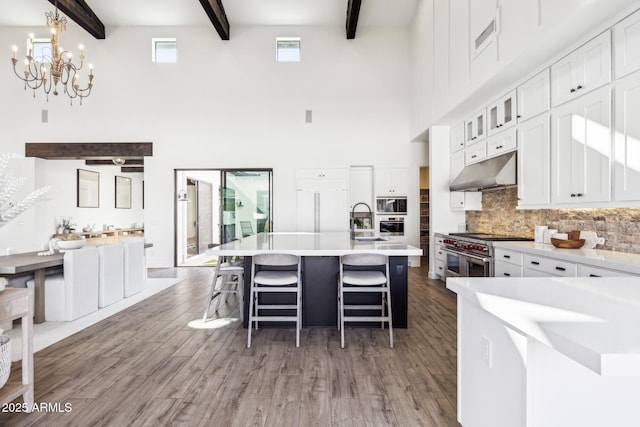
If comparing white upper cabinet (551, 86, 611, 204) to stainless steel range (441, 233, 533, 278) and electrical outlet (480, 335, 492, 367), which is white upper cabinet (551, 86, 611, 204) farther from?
electrical outlet (480, 335, 492, 367)

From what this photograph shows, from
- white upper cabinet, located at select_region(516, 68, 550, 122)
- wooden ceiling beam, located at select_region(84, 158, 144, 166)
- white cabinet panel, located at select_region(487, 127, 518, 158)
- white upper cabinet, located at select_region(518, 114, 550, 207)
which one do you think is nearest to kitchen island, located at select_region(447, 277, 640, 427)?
white upper cabinet, located at select_region(518, 114, 550, 207)

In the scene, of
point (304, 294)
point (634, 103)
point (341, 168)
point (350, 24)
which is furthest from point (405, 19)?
point (304, 294)

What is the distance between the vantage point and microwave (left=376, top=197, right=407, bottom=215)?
7.12m

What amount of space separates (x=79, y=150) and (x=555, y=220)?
8.48 metres

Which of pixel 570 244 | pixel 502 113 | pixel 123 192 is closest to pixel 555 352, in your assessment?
pixel 570 244

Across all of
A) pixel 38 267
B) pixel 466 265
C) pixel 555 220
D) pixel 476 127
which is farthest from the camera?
pixel 476 127

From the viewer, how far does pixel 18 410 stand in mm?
1989

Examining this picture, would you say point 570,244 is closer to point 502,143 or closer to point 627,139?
point 627,139

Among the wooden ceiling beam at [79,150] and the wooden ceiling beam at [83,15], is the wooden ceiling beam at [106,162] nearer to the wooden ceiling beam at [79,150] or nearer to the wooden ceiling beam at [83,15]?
the wooden ceiling beam at [79,150]

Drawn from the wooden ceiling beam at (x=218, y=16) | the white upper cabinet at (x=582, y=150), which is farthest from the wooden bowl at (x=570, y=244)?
the wooden ceiling beam at (x=218, y=16)

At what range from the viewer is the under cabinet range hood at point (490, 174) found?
3.96 meters

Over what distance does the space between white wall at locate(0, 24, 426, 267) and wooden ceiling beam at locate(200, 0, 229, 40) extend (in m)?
0.33

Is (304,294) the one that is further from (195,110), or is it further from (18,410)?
(195,110)

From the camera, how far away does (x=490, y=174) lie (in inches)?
165
